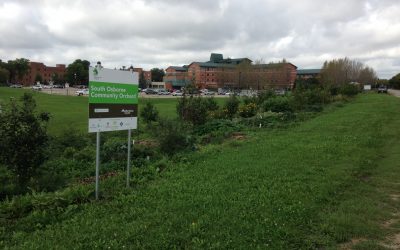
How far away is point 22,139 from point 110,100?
2.03 metres

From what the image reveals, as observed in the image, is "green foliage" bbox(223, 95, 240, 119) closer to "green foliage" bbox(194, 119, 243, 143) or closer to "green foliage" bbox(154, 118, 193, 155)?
"green foliage" bbox(194, 119, 243, 143)

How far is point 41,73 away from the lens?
582 ft

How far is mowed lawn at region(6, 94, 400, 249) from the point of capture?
15.8 ft

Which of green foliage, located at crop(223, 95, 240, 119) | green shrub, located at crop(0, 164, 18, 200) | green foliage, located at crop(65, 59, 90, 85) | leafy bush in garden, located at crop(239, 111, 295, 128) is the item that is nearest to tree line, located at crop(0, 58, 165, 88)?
green foliage, located at crop(65, 59, 90, 85)

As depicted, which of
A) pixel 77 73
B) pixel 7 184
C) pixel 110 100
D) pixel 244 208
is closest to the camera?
pixel 244 208

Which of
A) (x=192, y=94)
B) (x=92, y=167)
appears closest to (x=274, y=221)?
(x=92, y=167)

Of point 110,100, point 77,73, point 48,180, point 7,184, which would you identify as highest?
point 77,73

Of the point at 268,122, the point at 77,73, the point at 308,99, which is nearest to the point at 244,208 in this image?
the point at 268,122

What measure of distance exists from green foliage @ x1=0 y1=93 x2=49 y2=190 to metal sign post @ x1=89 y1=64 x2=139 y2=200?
169cm

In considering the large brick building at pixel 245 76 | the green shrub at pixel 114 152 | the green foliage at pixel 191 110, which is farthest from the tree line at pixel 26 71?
the green shrub at pixel 114 152

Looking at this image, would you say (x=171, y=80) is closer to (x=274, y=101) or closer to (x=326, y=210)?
(x=274, y=101)

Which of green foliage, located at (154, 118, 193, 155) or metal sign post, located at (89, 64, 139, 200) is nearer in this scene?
metal sign post, located at (89, 64, 139, 200)

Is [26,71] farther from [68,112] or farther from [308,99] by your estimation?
[308,99]

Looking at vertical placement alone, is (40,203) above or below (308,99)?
below
